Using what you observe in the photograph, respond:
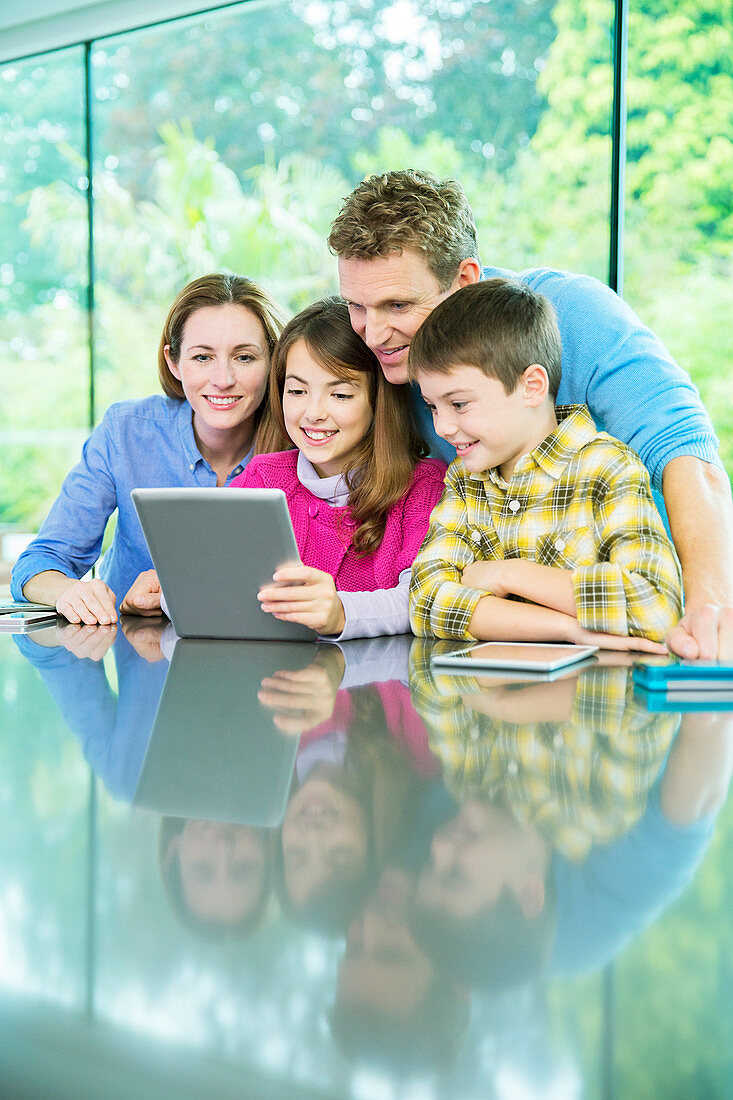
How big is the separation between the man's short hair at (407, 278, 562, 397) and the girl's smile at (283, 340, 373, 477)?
23 centimetres

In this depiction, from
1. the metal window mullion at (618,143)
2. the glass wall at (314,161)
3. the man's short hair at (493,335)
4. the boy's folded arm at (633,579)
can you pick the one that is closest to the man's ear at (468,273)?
the man's short hair at (493,335)

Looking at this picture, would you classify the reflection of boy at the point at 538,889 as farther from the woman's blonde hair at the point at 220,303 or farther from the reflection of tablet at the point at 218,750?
the woman's blonde hair at the point at 220,303

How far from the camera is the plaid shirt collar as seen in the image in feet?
4.69

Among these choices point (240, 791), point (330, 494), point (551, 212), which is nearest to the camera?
point (240, 791)

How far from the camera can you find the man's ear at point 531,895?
0.40 metres

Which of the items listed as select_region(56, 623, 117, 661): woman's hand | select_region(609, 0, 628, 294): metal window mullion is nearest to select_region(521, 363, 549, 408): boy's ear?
select_region(56, 623, 117, 661): woman's hand

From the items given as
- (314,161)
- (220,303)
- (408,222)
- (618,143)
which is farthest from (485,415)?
(314,161)

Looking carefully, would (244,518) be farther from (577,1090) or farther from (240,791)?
(577,1090)

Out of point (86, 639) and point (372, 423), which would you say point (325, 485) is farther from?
point (86, 639)

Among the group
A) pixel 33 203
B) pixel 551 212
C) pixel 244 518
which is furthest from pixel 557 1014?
pixel 33 203

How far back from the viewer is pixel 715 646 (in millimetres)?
1050

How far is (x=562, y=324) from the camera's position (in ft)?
5.38

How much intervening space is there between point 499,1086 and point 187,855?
0.73 ft

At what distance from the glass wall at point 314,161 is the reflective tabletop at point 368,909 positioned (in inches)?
185
